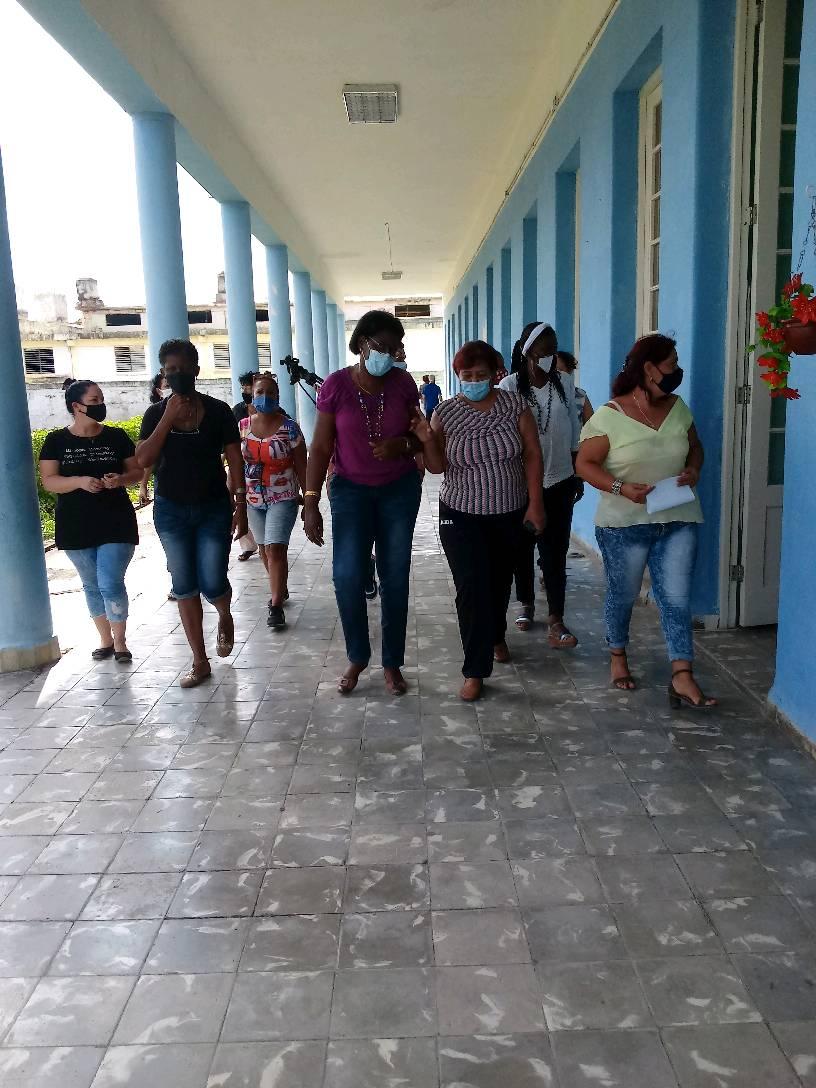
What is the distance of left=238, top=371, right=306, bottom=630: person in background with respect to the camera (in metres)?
5.42

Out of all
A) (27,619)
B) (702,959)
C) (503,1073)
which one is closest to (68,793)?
(27,619)

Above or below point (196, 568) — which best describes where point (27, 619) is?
below

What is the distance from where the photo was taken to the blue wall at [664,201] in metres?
4.37

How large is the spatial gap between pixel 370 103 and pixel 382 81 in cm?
52

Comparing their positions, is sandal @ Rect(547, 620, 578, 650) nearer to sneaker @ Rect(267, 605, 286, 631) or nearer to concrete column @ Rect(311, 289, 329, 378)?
sneaker @ Rect(267, 605, 286, 631)

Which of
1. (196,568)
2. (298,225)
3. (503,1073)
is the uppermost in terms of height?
(298,225)

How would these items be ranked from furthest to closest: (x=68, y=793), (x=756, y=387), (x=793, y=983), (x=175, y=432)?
(x=756, y=387), (x=175, y=432), (x=68, y=793), (x=793, y=983)

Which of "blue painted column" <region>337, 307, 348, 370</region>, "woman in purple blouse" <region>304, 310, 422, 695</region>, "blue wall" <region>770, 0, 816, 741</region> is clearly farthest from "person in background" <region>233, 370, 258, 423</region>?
"blue painted column" <region>337, 307, 348, 370</region>

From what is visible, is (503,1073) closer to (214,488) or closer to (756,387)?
(214,488)

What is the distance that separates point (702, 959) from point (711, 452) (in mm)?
3023

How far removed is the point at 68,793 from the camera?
127 inches

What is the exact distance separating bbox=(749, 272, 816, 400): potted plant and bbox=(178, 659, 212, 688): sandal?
298 cm

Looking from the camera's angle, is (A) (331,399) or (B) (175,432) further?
(B) (175,432)

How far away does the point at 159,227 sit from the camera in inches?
288
